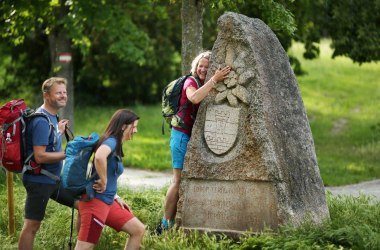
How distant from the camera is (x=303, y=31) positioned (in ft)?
64.2

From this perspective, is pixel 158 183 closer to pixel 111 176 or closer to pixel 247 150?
pixel 247 150

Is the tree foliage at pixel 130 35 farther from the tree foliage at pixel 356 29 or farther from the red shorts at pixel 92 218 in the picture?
the red shorts at pixel 92 218

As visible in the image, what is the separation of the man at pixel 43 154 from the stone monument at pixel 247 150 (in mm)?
1386

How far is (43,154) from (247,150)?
200 centimetres

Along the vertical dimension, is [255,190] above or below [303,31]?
below

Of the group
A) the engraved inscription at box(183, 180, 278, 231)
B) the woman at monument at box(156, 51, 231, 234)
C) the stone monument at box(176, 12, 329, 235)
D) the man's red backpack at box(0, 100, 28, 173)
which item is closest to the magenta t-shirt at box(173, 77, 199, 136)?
the woman at monument at box(156, 51, 231, 234)

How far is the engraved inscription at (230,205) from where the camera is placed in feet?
27.6

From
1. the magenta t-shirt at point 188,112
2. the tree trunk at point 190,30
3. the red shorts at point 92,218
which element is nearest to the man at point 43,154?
the red shorts at point 92,218

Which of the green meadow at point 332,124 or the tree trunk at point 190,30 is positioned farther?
the green meadow at point 332,124

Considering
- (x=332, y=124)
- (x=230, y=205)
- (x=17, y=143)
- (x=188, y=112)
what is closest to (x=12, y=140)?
(x=17, y=143)

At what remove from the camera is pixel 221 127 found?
859 centimetres

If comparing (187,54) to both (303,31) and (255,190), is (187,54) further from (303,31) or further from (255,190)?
(303,31)

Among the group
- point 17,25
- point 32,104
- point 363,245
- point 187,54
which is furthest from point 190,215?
point 32,104

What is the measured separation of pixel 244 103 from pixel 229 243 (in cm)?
139
